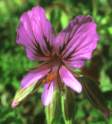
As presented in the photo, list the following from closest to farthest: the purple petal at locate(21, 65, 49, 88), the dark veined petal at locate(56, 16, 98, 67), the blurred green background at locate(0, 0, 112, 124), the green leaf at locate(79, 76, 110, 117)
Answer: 1. the dark veined petal at locate(56, 16, 98, 67)
2. the purple petal at locate(21, 65, 49, 88)
3. the green leaf at locate(79, 76, 110, 117)
4. the blurred green background at locate(0, 0, 112, 124)

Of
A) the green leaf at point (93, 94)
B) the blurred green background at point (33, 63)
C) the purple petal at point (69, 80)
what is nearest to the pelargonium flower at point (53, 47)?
the purple petal at point (69, 80)

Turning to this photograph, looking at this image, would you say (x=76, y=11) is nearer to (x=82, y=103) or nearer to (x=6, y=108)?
(x=82, y=103)

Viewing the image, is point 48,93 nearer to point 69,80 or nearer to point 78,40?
point 69,80

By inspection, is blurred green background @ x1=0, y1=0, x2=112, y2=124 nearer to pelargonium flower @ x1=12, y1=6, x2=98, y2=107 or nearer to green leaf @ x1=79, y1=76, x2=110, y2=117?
green leaf @ x1=79, y1=76, x2=110, y2=117

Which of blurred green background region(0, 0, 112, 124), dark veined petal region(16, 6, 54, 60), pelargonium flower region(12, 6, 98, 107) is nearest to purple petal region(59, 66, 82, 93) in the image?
pelargonium flower region(12, 6, 98, 107)

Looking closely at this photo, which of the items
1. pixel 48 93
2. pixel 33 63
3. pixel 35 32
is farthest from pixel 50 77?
pixel 33 63

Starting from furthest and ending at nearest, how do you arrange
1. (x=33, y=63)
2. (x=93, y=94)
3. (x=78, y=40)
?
1. (x=33, y=63)
2. (x=93, y=94)
3. (x=78, y=40)

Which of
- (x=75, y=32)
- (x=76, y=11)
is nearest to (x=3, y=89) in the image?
(x=76, y=11)

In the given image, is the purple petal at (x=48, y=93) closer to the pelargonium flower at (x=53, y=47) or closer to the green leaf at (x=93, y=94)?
the pelargonium flower at (x=53, y=47)
